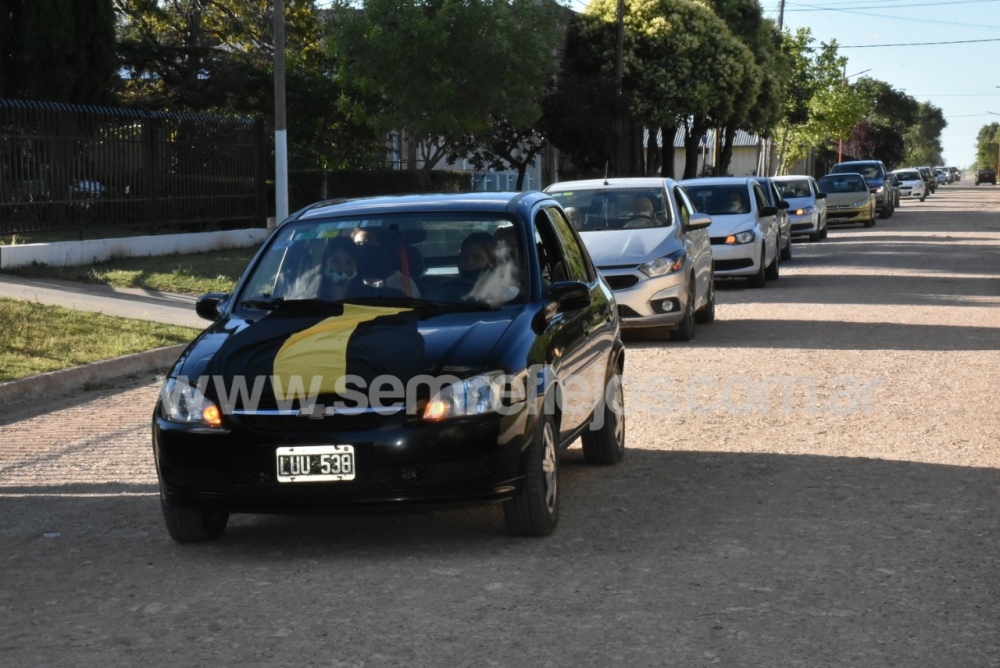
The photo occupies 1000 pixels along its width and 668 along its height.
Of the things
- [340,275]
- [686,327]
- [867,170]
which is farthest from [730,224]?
[867,170]

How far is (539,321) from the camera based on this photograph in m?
7.06

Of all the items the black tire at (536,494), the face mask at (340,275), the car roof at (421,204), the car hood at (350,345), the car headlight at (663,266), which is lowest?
the black tire at (536,494)

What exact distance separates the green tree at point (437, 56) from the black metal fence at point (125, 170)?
17.8 feet

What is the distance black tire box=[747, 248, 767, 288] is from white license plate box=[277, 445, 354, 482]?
16.1 m

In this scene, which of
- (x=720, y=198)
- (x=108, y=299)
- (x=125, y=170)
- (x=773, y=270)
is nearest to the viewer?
(x=108, y=299)

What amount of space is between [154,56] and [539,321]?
120ft

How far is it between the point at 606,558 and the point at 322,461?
4.21ft

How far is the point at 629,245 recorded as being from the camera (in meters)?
15.0

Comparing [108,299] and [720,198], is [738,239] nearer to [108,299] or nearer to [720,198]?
[720,198]

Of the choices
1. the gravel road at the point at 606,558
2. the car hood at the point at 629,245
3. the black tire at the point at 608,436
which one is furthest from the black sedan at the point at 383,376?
the car hood at the point at 629,245

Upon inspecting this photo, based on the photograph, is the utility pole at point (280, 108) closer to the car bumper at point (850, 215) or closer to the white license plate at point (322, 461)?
the white license plate at point (322, 461)

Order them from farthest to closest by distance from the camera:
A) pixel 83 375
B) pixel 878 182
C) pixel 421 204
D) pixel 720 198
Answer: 1. pixel 878 182
2. pixel 720 198
3. pixel 83 375
4. pixel 421 204

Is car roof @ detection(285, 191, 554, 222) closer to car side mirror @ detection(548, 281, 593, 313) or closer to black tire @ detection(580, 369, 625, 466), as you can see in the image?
car side mirror @ detection(548, 281, 593, 313)

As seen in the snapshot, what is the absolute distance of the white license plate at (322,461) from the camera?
6105mm
